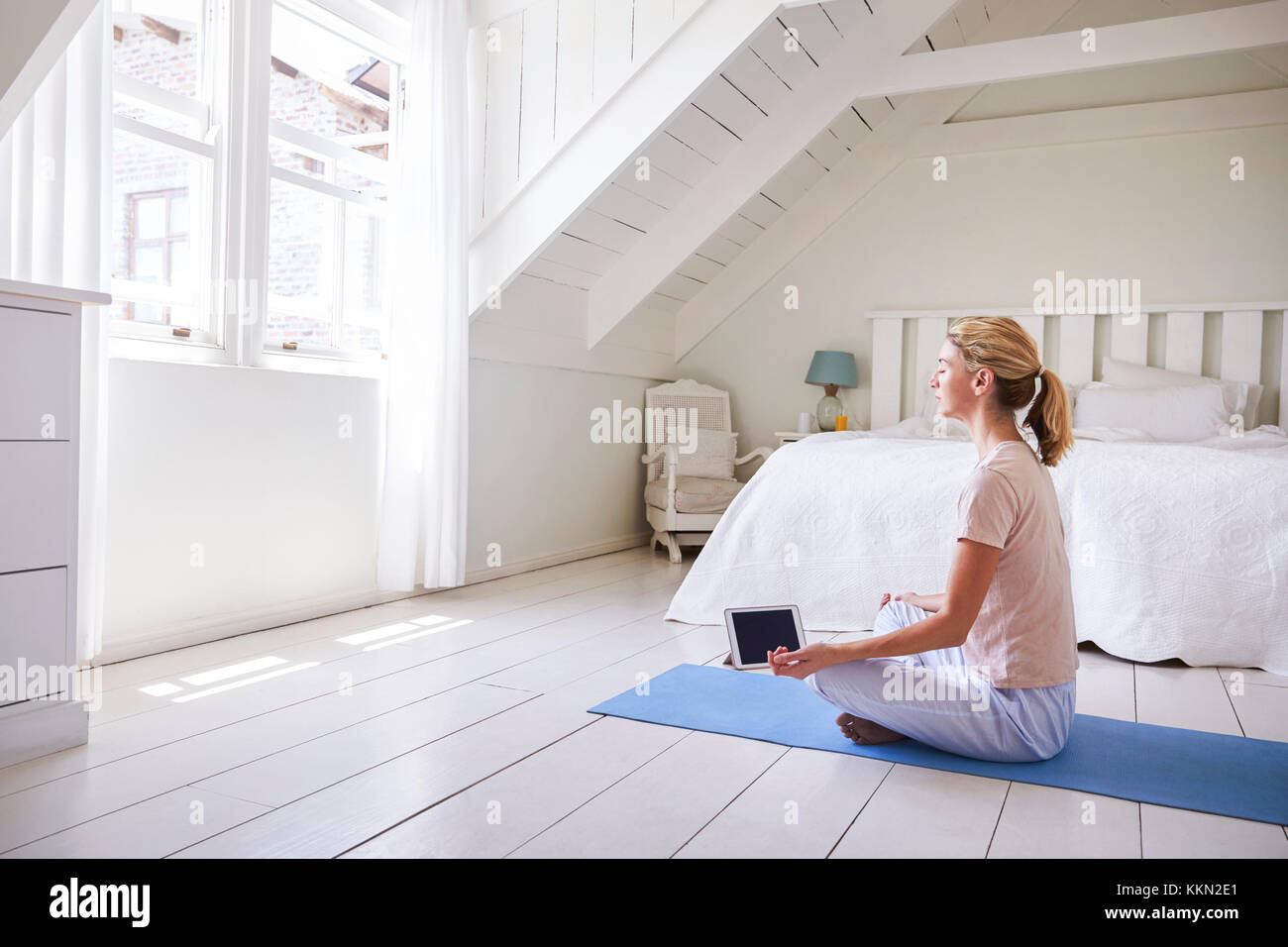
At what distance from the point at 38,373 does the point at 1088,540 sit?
2797 millimetres

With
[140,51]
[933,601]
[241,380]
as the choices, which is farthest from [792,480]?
[140,51]

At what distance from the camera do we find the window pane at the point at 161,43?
2.73 metres

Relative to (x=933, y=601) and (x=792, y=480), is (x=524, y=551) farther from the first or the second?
(x=933, y=601)

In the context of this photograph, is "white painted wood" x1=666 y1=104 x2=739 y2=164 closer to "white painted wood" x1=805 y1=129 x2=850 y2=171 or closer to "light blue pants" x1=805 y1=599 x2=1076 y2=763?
"white painted wood" x1=805 y1=129 x2=850 y2=171

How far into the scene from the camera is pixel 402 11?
3.49m

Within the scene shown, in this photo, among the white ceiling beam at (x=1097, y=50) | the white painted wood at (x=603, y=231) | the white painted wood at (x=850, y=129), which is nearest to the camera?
the white ceiling beam at (x=1097, y=50)

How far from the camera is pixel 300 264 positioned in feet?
11.0

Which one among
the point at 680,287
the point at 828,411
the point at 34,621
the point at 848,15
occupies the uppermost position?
the point at 848,15

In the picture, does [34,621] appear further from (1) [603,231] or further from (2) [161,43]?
(1) [603,231]

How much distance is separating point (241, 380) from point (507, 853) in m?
1.97

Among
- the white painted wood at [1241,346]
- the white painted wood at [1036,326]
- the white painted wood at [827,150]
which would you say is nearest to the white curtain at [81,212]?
the white painted wood at [827,150]

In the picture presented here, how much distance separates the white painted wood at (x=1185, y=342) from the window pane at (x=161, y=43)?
168 inches

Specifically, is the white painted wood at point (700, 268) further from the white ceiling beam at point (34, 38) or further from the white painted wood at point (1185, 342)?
the white ceiling beam at point (34, 38)

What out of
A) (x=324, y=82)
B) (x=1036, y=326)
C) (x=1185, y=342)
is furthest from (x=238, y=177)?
(x=1185, y=342)
